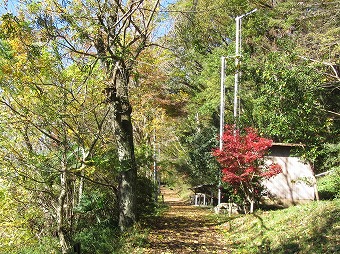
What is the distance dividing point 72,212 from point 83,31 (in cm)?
459

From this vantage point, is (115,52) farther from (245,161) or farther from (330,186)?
(330,186)

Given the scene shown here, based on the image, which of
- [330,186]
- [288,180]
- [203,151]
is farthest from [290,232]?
[203,151]

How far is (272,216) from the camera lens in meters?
10.6

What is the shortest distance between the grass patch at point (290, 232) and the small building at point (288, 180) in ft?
11.9

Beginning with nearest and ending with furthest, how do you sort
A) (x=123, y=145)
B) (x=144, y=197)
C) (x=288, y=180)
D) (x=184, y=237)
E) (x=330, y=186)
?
1. (x=184, y=237)
2. (x=123, y=145)
3. (x=144, y=197)
4. (x=288, y=180)
5. (x=330, y=186)

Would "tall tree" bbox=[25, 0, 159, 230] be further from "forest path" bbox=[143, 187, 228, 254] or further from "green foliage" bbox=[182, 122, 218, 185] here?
"green foliage" bbox=[182, 122, 218, 185]

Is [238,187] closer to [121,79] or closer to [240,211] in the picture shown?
[240,211]

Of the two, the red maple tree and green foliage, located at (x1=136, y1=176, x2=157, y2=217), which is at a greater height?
the red maple tree

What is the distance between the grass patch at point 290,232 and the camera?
274 inches

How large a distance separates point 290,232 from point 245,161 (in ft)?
12.6

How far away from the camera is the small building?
14.1m

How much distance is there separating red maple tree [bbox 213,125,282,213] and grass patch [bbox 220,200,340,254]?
155 centimetres

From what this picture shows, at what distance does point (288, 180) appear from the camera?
1426 centimetres

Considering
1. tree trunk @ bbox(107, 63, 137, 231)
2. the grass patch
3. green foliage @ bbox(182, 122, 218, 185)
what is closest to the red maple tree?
the grass patch
